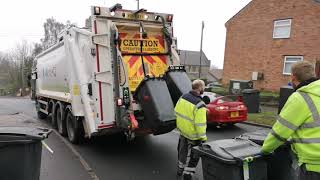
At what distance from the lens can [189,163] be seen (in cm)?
479

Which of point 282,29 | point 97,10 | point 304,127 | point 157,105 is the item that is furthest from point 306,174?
point 282,29

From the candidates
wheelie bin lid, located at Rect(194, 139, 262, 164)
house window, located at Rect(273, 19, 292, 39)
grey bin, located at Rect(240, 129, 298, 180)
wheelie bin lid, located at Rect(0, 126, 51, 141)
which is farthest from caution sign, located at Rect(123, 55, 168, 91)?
house window, located at Rect(273, 19, 292, 39)

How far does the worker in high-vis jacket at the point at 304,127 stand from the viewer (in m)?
2.71

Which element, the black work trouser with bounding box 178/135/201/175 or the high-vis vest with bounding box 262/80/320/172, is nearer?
the high-vis vest with bounding box 262/80/320/172

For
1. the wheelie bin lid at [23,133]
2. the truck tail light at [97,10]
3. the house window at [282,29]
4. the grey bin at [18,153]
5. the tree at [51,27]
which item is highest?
the tree at [51,27]

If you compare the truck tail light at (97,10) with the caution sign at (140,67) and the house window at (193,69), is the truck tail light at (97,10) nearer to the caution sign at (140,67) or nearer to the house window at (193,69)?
the caution sign at (140,67)

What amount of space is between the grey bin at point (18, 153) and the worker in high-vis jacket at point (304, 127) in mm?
2806

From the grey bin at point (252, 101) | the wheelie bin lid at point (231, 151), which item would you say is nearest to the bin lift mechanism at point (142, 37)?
the wheelie bin lid at point (231, 151)

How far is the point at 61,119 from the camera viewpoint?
8289 mm

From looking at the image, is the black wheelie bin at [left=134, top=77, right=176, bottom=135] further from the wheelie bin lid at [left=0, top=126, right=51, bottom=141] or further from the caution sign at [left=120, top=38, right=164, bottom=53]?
the wheelie bin lid at [left=0, top=126, right=51, bottom=141]

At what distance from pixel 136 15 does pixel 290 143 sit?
14.9 ft

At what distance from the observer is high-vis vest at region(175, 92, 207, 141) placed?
14.8ft

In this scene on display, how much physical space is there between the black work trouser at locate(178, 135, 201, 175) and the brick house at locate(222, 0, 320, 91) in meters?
14.9

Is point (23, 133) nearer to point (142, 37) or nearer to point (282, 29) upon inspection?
point (142, 37)
